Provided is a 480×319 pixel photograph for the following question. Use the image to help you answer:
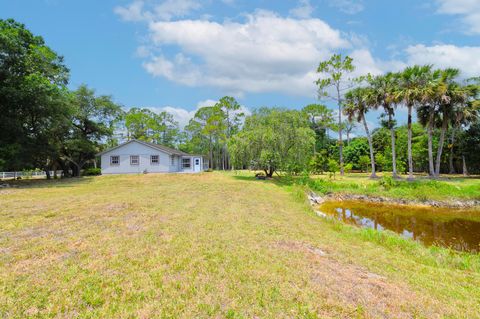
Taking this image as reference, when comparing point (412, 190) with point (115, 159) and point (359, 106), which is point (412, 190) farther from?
point (115, 159)

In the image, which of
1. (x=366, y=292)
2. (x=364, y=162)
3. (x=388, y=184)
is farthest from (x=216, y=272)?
(x=364, y=162)

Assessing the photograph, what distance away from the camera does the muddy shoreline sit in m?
13.1

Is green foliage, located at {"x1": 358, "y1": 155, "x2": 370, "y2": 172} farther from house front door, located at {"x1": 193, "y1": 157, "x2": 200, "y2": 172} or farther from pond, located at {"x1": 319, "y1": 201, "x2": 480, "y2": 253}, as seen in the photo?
house front door, located at {"x1": 193, "y1": 157, "x2": 200, "y2": 172}

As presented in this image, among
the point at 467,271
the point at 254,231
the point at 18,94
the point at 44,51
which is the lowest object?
the point at 467,271

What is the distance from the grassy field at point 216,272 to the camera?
9.86ft

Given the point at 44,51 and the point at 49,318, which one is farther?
the point at 44,51

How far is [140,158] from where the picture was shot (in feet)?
84.1

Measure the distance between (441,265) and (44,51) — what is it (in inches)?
962

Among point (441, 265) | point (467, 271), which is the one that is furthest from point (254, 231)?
point (467, 271)

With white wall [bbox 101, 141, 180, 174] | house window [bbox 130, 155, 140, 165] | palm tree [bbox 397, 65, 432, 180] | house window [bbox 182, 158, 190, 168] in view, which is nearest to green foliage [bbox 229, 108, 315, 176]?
palm tree [bbox 397, 65, 432, 180]

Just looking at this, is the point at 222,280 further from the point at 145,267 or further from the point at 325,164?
the point at 325,164

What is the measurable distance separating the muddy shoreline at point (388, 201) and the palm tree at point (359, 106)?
8.46 metres

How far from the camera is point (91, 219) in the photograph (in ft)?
22.8

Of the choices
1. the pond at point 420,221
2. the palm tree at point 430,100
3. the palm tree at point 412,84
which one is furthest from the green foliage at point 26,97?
the palm tree at point 430,100
